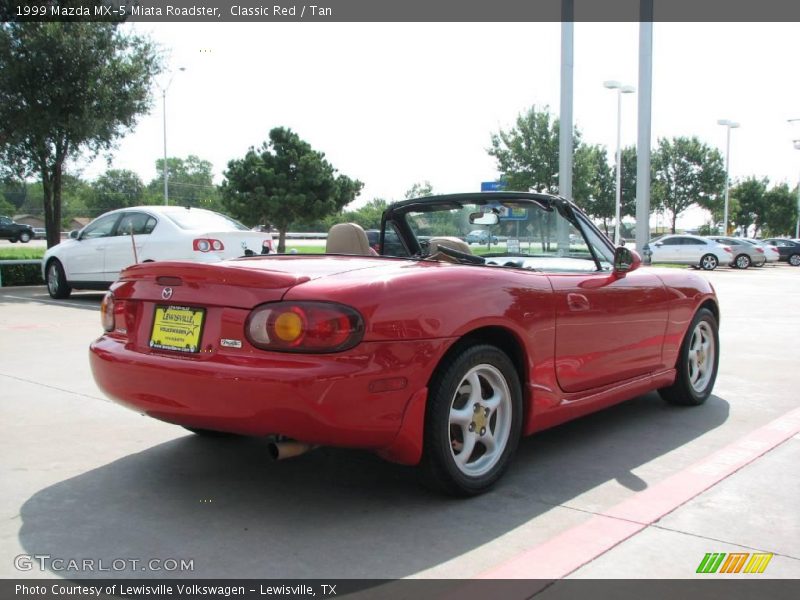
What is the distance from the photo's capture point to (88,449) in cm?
433

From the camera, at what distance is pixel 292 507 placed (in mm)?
3461

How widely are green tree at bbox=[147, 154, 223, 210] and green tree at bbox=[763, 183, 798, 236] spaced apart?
7463 cm

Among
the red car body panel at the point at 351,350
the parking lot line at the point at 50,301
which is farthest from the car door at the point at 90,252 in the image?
the red car body panel at the point at 351,350

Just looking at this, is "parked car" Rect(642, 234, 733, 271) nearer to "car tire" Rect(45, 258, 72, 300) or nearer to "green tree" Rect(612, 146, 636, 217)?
"green tree" Rect(612, 146, 636, 217)

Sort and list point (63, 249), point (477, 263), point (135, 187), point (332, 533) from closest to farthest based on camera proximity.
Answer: point (332, 533)
point (477, 263)
point (63, 249)
point (135, 187)

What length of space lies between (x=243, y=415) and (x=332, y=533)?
2.01 feet

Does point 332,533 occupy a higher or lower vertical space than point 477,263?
lower

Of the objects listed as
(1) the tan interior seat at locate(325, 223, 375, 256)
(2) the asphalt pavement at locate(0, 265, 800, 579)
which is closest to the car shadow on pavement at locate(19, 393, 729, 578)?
(2) the asphalt pavement at locate(0, 265, 800, 579)

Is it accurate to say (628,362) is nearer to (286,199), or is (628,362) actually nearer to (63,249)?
(63,249)

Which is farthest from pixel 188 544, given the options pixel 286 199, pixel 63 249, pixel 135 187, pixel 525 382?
pixel 135 187

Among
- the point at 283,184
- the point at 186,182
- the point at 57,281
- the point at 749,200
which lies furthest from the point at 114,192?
the point at 57,281

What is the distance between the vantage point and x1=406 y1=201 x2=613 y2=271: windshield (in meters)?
4.61
